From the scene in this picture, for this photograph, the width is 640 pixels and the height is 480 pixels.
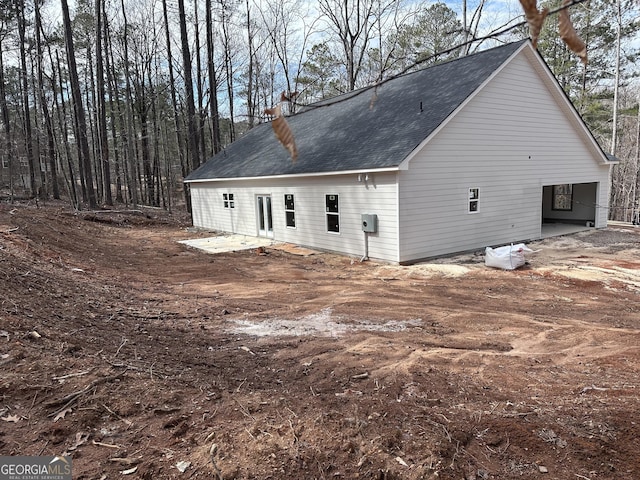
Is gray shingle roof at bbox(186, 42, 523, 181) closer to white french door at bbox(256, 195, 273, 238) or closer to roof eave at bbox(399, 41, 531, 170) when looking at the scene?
roof eave at bbox(399, 41, 531, 170)

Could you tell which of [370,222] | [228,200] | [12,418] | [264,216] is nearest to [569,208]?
[370,222]

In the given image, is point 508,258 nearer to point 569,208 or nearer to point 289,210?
point 289,210

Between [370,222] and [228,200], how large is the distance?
29.8 feet

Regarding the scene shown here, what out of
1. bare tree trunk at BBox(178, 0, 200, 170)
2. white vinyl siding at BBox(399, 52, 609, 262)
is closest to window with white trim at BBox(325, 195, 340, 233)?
white vinyl siding at BBox(399, 52, 609, 262)

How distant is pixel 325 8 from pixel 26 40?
815 inches

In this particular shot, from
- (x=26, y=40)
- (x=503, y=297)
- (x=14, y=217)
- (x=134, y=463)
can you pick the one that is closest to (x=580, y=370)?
(x=503, y=297)

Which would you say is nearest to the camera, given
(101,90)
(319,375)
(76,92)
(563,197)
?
(319,375)

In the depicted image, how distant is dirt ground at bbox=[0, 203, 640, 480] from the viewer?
2521 millimetres

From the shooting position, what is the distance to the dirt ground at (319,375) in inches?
99.3

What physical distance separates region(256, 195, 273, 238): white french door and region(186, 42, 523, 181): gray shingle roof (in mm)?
1060

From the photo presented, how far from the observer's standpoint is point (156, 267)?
1096cm

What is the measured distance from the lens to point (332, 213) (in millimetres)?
12820

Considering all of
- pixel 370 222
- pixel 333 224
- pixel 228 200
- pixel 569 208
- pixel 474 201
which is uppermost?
pixel 228 200

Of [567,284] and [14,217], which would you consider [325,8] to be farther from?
[567,284]
